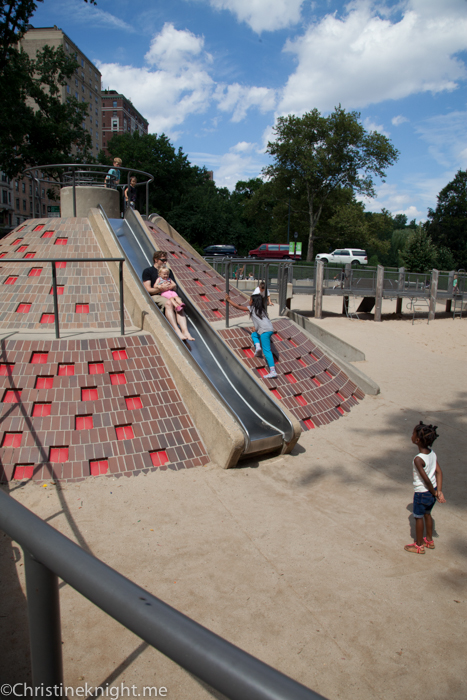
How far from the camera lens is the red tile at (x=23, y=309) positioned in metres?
8.28

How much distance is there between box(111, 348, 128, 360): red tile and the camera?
7299 millimetres

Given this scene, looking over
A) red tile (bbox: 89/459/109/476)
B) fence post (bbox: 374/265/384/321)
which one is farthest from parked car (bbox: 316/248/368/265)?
red tile (bbox: 89/459/109/476)

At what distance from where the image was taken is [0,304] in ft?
27.9

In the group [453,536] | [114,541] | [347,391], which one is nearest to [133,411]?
[114,541]

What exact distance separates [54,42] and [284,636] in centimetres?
9264

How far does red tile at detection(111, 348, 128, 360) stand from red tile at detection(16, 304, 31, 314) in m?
2.09

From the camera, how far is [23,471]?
5793mm

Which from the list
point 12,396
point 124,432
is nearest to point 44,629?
point 124,432

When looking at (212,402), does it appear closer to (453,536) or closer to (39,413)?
(39,413)

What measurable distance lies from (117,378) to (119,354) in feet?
1.64

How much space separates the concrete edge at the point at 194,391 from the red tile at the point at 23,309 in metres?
1.70

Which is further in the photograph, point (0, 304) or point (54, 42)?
point (54, 42)

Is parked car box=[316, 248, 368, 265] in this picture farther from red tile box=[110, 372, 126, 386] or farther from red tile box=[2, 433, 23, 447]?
red tile box=[2, 433, 23, 447]

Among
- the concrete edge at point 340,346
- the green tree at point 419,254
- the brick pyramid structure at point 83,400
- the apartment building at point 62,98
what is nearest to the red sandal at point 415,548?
the brick pyramid structure at point 83,400
